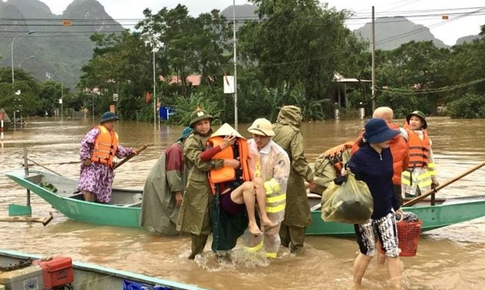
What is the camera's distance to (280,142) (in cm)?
623

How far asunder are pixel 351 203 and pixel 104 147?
4899mm

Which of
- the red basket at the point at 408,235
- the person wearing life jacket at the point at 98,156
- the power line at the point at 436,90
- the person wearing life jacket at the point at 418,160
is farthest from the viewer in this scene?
the power line at the point at 436,90

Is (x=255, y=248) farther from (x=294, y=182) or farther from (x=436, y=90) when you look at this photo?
(x=436, y=90)

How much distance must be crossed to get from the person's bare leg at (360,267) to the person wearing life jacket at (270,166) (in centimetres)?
105

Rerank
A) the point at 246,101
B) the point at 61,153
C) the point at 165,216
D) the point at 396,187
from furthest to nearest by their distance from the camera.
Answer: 1. the point at 246,101
2. the point at 61,153
3. the point at 165,216
4. the point at 396,187

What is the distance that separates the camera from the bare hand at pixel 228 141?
554 cm

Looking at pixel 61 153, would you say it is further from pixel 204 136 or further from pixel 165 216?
pixel 204 136

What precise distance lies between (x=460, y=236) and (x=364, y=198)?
3.58m

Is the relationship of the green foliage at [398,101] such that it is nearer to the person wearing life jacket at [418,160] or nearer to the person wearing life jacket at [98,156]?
the person wearing life jacket at [418,160]

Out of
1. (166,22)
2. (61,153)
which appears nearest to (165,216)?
(61,153)

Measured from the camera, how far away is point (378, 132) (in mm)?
4664

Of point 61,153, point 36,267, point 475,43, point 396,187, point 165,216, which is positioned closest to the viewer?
point 36,267

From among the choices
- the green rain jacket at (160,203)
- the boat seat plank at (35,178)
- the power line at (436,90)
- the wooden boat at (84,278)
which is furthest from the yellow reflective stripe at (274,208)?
the power line at (436,90)

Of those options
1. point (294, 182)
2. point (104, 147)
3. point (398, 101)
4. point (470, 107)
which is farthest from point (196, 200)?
point (398, 101)
